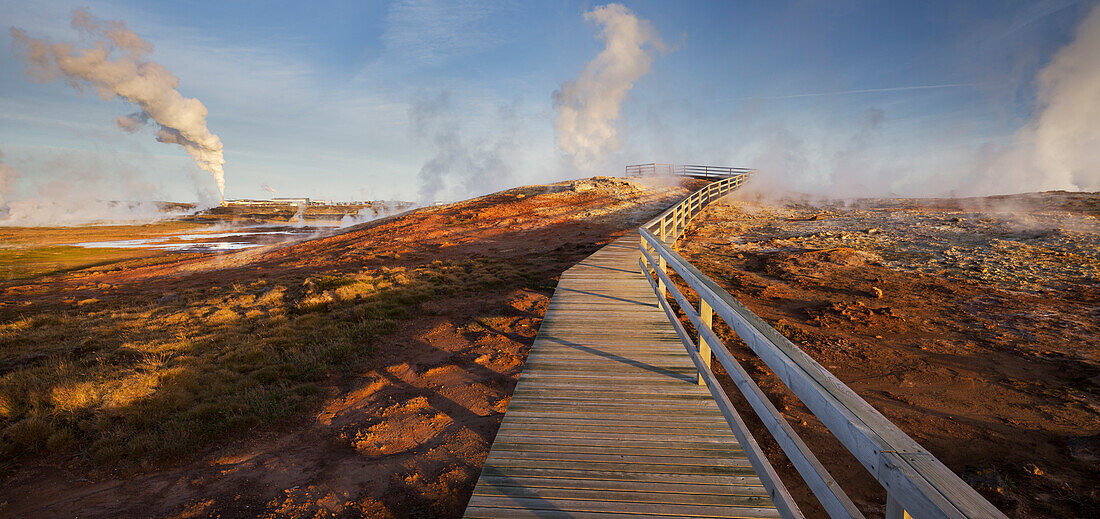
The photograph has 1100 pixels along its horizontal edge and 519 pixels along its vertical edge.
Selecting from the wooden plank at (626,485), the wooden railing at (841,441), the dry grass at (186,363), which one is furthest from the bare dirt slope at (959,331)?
the dry grass at (186,363)

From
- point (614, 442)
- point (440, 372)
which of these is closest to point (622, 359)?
point (614, 442)

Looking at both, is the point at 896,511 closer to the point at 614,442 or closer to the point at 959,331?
the point at 614,442

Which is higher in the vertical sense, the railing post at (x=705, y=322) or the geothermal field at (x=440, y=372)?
the railing post at (x=705, y=322)

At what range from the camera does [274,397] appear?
618 cm

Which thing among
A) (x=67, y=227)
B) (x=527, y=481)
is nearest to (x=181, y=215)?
(x=67, y=227)

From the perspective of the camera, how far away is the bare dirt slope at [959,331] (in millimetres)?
A: 4078

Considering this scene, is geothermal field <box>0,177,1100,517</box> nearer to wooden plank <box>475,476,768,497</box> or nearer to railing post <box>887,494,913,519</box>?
wooden plank <box>475,476,768,497</box>

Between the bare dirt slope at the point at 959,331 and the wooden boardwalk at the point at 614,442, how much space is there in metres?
1.43

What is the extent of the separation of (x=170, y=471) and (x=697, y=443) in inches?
220

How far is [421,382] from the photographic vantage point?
6.49m

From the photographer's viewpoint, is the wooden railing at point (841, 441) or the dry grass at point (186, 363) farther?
the dry grass at point (186, 363)

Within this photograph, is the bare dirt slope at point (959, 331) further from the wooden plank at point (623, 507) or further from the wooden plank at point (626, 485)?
the wooden plank at point (623, 507)

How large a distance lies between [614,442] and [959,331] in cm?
763

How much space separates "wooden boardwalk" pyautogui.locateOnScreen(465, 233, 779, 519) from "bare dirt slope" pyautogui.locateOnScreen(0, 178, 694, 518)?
3.72 feet
